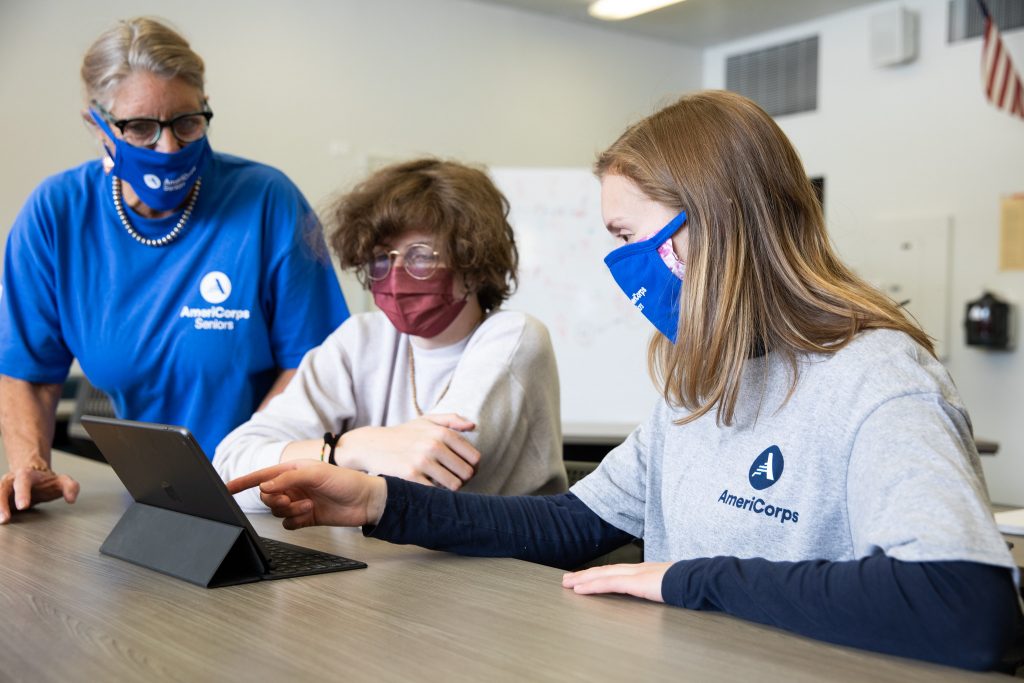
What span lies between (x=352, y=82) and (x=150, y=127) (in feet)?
12.9

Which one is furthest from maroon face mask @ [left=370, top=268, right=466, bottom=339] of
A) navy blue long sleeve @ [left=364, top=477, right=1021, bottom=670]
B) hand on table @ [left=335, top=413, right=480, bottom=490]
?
navy blue long sleeve @ [left=364, top=477, right=1021, bottom=670]

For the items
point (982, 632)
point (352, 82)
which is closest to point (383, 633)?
point (982, 632)

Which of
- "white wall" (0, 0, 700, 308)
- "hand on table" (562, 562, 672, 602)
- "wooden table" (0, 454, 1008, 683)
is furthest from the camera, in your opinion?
"white wall" (0, 0, 700, 308)

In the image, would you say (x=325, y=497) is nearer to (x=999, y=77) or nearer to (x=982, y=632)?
(x=982, y=632)

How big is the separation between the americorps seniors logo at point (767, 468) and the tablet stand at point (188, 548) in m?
0.57

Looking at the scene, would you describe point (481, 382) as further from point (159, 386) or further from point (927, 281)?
point (927, 281)

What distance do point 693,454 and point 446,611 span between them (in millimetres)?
377

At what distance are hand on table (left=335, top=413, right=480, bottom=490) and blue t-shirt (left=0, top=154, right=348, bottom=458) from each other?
52 centimetres

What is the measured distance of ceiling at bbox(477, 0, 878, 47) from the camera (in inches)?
239

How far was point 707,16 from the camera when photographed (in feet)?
20.9

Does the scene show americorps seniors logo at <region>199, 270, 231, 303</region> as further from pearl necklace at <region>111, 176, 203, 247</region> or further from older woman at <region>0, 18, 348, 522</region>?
pearl necklace at <region>111, 176, 203, 247</region>

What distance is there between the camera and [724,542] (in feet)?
3.86

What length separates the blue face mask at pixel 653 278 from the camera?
4.05 ft

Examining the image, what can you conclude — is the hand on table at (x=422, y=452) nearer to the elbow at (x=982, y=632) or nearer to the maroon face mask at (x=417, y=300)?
the maroon face mask at (x=417, y=300)
